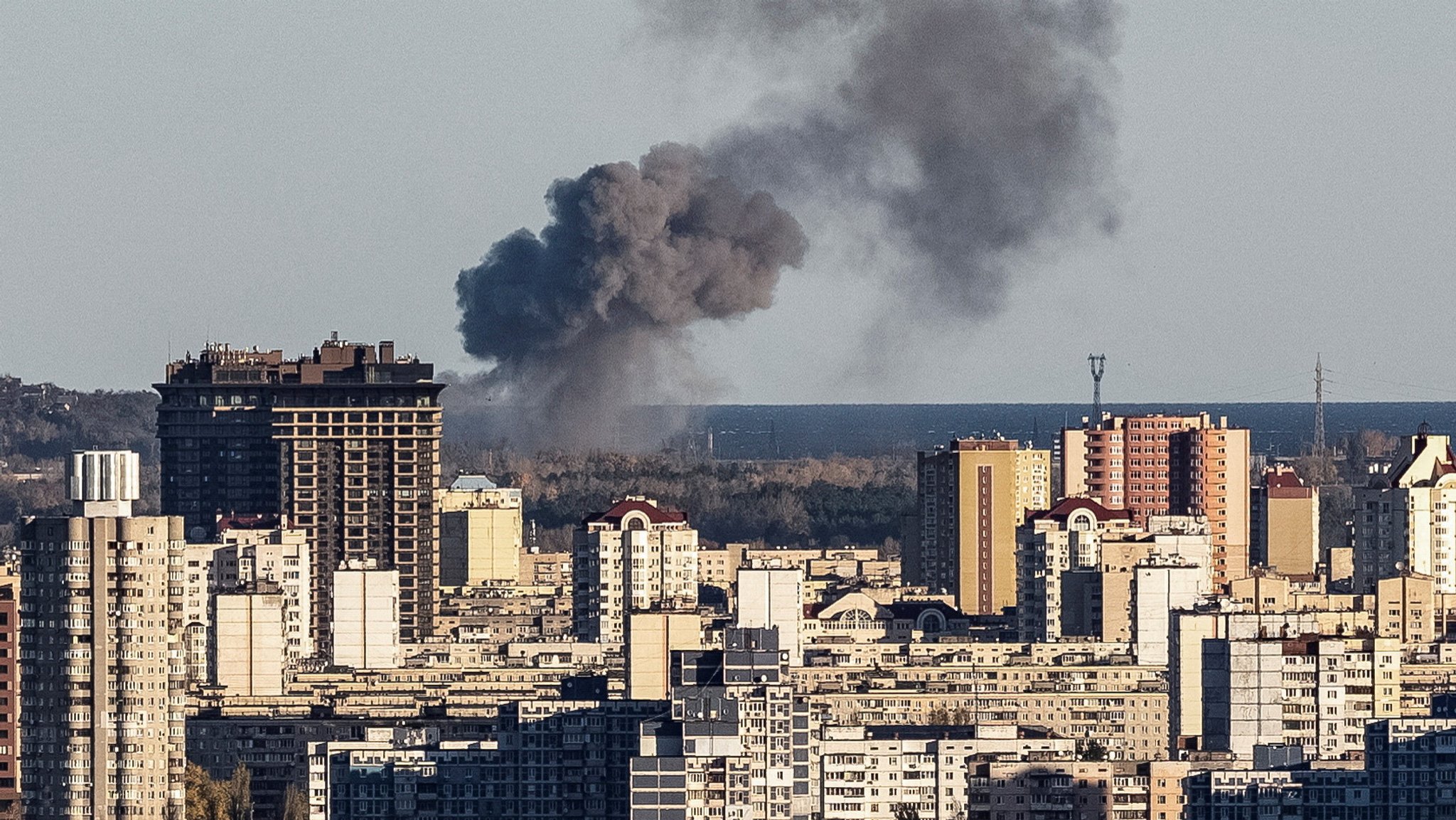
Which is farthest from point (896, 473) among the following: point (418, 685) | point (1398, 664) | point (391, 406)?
point (1398, 664)

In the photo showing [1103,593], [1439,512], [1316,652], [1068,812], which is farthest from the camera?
[1439,512]

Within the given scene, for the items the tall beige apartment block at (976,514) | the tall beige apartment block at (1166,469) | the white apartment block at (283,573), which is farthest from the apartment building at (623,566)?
the tall beige apartment block at (1166,469)

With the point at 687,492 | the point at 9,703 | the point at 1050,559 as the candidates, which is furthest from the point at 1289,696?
the point at 687,492

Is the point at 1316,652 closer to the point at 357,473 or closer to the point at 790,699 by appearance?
the point at 790,699

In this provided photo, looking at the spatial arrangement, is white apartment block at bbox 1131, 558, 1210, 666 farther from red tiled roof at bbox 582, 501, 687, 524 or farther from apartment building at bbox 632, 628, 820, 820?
apartment building at bbox 632, 628, 820, 820

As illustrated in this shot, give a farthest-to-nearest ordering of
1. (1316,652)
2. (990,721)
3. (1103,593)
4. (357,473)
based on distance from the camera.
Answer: (357,473), (1103,593), (990,721), (1316,652)

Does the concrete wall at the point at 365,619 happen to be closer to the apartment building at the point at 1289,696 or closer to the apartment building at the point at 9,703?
the apartment building at the point at 9,703
